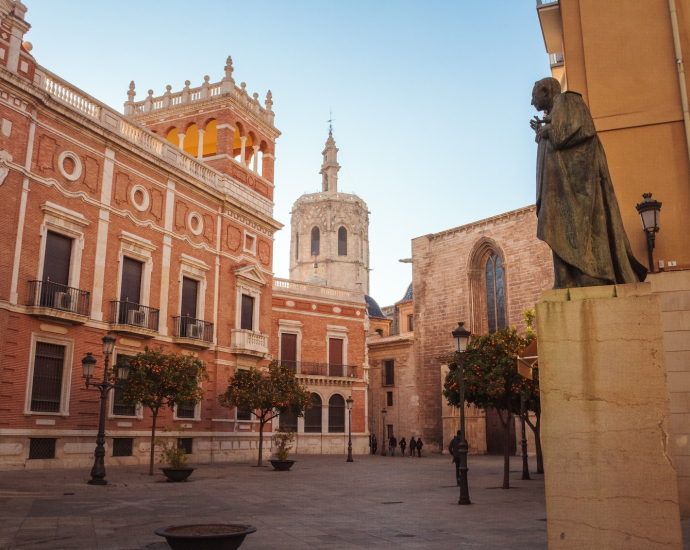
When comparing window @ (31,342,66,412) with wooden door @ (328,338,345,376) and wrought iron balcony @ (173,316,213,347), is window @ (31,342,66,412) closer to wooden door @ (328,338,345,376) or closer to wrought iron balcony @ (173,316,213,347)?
wrought iron balcony @ (173,316,213,347)

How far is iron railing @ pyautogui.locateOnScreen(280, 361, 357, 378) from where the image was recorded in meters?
36.4

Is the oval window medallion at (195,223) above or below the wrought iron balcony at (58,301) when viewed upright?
above

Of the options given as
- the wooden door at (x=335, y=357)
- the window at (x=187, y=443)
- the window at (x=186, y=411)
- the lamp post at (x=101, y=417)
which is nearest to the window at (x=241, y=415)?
the window at (x=186, y=411)

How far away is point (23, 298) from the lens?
62.2ft

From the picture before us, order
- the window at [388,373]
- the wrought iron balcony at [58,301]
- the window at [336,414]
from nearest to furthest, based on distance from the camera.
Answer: the wrought iron balcony at [58,301], the window at [336,414], the window at [388,373]

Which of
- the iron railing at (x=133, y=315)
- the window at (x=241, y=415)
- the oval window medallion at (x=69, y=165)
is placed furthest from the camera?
the window at (x=241, y=415)

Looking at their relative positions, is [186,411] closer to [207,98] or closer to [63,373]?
[63,373]


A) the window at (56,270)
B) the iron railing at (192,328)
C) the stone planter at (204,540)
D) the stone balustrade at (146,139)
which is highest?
the stone balustrade at (146,139)

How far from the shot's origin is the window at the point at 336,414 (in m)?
36.8

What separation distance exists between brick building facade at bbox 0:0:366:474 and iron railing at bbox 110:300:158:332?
0.13 feet

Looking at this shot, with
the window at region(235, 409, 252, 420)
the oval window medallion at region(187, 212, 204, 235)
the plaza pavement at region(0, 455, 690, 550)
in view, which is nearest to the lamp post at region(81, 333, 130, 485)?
the plaza pavement at region(0, 455, 690, 550)

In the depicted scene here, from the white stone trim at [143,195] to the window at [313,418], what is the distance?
632 inches

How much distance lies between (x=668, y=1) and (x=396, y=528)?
9826mm

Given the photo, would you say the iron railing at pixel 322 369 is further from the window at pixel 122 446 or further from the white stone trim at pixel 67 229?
the white stone trim at pixel 67 229
